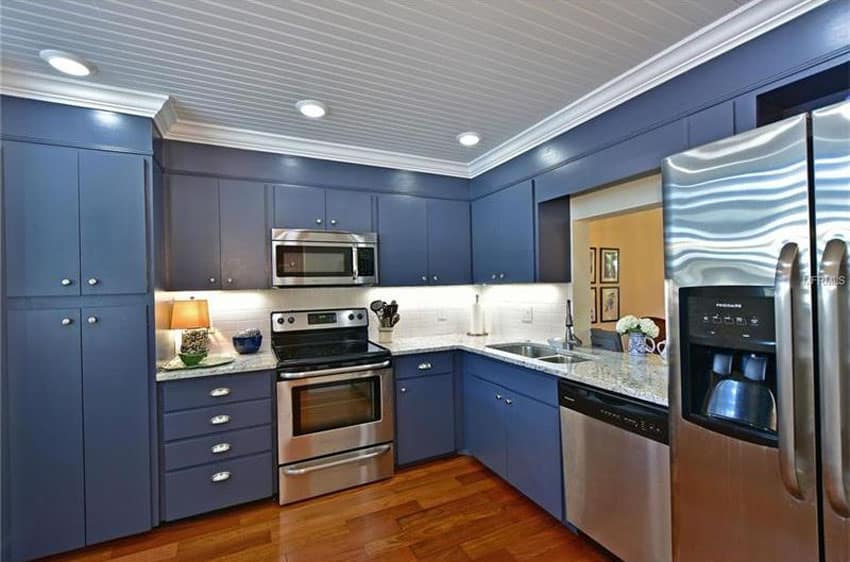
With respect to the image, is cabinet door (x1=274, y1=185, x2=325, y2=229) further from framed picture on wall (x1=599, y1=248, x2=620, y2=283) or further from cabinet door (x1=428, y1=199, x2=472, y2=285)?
framed picture on wall (x1=599, y1=248, x2=620, y2=283)

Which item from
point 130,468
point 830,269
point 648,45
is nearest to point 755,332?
point 830,269

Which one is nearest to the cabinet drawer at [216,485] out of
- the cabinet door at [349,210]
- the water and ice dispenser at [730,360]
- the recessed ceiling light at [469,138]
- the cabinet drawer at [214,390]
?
the cabinet drawer at [214,390]

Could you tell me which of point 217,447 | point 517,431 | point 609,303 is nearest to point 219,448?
Answer: point 217,447

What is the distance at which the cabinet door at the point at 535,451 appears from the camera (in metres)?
2.20

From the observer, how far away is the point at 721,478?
1316 millimetres

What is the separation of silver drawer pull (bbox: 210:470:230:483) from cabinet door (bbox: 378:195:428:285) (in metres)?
1.72

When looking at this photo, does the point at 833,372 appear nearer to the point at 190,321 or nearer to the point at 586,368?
the point at 586,368

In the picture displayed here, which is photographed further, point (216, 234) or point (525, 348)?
point (525, 348)

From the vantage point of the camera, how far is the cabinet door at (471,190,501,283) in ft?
10.8

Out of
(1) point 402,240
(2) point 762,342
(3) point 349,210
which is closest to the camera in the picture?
(2) point 762,342

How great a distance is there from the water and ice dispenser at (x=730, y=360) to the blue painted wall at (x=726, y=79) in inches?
34.7

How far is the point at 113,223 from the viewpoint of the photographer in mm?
2156

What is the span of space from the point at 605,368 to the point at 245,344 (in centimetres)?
247

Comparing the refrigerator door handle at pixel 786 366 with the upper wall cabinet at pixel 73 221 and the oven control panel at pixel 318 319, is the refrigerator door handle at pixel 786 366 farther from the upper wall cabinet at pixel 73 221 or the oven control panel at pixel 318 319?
the upper wall cabinet at pixel 73 221
